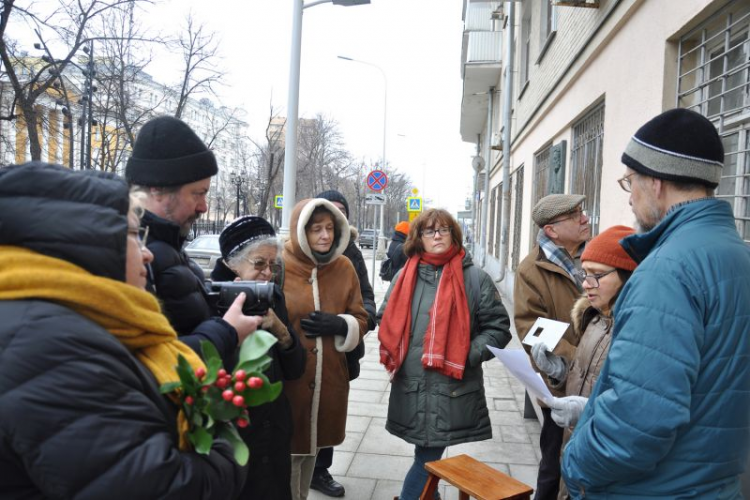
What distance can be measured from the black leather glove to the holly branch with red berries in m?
1.77

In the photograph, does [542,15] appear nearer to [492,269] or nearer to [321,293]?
[321,293]

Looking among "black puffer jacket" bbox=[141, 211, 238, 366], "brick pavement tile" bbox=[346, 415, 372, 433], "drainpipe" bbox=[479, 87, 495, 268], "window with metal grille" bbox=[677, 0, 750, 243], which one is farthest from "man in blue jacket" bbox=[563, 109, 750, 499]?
"drainpipe" bbox=[479, 87, 495, 268]

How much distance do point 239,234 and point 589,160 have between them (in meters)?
4.76

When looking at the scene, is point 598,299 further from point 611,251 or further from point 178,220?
point 178,220

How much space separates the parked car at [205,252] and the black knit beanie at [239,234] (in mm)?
11559

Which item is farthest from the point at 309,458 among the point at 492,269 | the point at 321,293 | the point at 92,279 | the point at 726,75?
the point at 492,269

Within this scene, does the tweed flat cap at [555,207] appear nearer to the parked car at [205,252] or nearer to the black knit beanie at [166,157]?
the black knit beanie at [166,157]

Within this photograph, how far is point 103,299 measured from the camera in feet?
3.98

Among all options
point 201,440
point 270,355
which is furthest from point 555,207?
point 201,440

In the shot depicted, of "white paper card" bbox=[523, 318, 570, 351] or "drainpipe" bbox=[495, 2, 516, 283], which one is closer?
"white paper card" bbox=[523, 318, 570, 351]

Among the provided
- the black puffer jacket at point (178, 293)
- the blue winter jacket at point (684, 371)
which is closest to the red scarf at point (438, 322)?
the black puffer jacket at point (178, 293)

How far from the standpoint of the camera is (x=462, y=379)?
10.9ft

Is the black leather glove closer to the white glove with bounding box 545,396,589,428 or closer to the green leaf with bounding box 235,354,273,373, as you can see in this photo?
the white glove with bounding box 545,396,589,428

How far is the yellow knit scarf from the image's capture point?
114 cm
